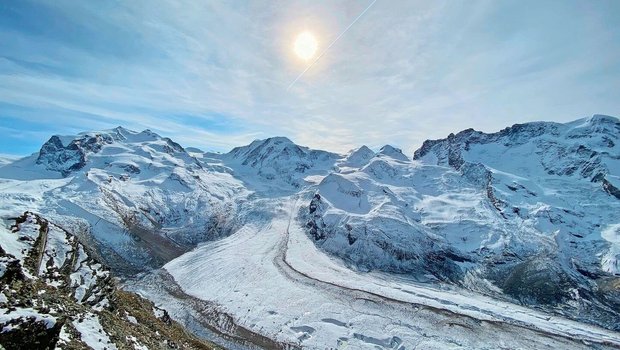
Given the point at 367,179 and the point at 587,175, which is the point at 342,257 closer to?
the point at 367,179

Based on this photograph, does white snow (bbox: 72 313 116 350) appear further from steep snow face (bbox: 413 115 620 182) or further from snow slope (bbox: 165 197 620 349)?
steep snow face (bbox: 413 115 620 182)

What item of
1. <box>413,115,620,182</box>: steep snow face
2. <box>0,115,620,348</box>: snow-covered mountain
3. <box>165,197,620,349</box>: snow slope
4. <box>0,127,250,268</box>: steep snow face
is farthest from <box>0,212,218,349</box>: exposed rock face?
<box>413,115,620,182</box>: steep snow face

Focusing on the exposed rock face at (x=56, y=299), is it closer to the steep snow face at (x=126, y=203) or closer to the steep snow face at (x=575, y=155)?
the steep snow face at (x=126, y=203)

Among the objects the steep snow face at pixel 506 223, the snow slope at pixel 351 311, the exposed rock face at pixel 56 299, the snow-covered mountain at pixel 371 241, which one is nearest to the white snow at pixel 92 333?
the exposed rock face at pixel 56 299

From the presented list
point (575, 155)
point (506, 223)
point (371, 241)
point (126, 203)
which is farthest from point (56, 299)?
point (575, 155)

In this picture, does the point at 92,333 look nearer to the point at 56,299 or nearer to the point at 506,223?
the point at 56,299

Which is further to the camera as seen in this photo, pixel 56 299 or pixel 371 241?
pixel 371 241
